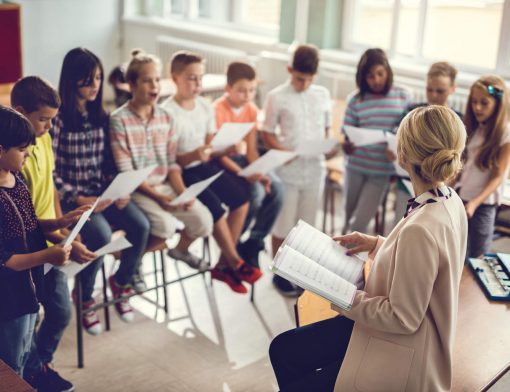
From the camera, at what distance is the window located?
5.30 meters

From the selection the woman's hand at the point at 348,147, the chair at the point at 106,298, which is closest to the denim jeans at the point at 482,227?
the woman's hand at the point at 348,147

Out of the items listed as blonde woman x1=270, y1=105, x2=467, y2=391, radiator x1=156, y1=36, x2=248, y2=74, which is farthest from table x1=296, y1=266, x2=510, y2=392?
radiator x1=156, y1=36, x2=248, y2=74

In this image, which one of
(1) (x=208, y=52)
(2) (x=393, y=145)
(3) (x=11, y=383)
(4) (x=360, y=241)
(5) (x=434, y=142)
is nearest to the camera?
(3) (x=11, y=383)

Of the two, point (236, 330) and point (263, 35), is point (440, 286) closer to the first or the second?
point (236, 330)

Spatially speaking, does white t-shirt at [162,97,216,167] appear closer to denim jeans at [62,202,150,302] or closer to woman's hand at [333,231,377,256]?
denim jeans at [62,202,150,302]

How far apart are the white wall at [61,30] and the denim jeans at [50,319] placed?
186 inches

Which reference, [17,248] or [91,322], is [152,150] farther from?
[17,248]

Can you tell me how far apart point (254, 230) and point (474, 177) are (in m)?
1.21

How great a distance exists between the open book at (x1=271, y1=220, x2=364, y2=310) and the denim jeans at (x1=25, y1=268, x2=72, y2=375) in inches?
45.0

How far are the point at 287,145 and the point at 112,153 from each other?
1014mm

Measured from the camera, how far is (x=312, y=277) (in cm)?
190

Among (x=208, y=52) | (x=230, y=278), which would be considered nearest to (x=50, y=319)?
(x=230, y=278)

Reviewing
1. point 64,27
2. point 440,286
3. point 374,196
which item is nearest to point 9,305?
point 440,286

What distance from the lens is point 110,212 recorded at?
324cm
